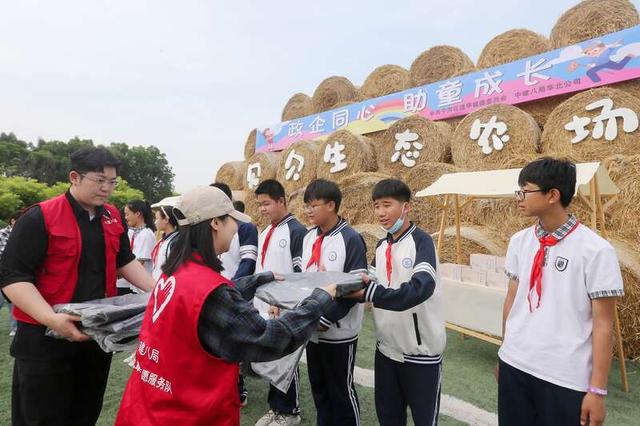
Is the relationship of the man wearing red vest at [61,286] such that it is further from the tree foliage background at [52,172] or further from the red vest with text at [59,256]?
the tree foliage background at [52,172]

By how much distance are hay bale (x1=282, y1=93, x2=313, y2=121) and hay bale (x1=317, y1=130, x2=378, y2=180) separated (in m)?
3.58

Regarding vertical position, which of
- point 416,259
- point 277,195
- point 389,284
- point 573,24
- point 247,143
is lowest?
point 389,284

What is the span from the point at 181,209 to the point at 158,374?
0.56m

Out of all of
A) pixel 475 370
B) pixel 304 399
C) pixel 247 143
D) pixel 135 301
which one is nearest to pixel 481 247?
pixel 475 370

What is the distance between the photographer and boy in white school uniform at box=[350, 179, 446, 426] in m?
2.10

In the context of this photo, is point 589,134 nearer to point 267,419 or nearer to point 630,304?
point 630,304

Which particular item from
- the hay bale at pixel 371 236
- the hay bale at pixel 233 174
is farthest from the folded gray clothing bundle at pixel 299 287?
the hay bale at pixel 233 174

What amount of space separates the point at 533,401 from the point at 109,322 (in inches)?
71.7

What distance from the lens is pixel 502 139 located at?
231 inches

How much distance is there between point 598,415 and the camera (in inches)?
61.0

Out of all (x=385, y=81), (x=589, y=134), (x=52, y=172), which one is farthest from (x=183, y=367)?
(x=52, y=172)

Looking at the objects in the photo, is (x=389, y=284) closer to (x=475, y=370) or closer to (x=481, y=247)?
(x=475, y=370)

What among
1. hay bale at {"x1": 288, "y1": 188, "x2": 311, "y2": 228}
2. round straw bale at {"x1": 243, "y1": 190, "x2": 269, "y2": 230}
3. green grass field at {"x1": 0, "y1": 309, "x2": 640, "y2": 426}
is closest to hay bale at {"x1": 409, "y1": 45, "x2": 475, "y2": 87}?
hay bale at {"x1": 288, "y1": 188, "x2": 311, "y2": 228}

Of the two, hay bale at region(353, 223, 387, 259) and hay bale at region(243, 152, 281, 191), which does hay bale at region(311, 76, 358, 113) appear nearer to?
hay bale at region(243, 152, 281, 191)
